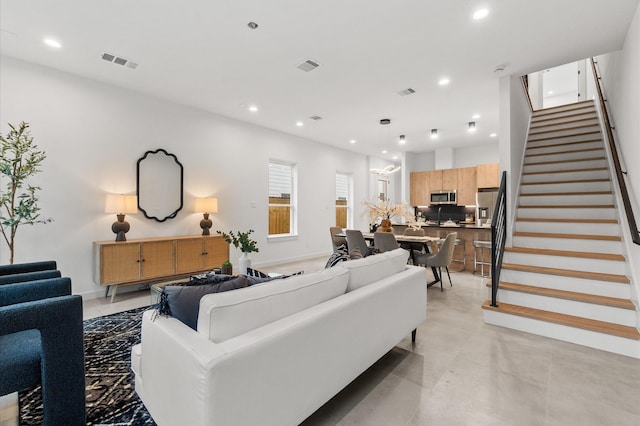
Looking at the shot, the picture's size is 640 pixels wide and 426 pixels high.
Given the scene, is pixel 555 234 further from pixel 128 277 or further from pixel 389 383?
pixel 128 277

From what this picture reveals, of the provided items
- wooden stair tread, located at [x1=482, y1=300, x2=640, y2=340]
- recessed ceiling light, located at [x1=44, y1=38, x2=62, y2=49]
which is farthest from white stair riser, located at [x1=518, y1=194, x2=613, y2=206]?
recessed ceiling light, located at [x1=44, y1=38, x2=62, y2=49]

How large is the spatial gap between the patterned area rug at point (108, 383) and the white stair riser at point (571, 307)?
3452 millimetres

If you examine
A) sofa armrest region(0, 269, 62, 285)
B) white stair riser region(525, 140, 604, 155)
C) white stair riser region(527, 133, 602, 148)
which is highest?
white stair riser region(527, 133, 602, 148)

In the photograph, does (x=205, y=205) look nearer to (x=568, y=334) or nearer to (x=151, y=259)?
(x=151, y=259)

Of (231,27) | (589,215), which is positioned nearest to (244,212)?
(231,27)

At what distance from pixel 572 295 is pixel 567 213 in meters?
1.51

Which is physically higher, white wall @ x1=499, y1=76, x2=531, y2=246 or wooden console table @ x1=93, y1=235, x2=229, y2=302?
white wall @ x1=499, y1=76, x2=531, y2=246

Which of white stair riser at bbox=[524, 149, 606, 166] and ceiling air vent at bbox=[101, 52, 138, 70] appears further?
white stair riser at bbox=[524, 149, 606, 166]

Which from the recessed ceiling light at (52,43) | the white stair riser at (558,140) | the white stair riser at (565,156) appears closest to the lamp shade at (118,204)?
the recessed ceiling light at (52,43)

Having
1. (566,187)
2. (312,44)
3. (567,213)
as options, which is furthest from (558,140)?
(312,44)

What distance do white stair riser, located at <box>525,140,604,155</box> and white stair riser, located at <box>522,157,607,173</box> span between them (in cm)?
33

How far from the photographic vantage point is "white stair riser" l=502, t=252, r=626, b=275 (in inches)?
120

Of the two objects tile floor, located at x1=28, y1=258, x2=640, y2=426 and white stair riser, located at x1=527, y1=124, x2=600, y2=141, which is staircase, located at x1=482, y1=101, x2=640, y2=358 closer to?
white stair riser, located at x1=527, y1=124, x2=600, y2=141

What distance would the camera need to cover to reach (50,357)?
1.47 meters
